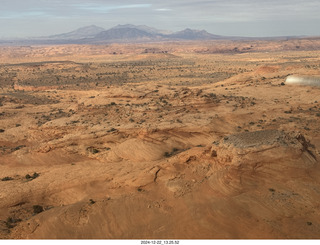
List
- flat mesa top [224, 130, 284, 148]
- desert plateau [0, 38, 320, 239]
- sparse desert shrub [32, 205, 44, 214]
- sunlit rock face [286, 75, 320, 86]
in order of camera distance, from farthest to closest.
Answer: sunlit rock face [286, 75, 320, 86] < flat mesa top [224, 130, 284, 148] < sparse desert shrub [32, 205, 44, 214] < desert plateau [0, 38, 320, 239]

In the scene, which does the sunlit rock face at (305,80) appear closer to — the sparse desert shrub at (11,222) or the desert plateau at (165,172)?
the desert plateau at (165,172)

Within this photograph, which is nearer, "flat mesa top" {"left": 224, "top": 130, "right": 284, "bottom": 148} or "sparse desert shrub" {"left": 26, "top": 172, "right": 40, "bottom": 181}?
"flat mesa top" {"left": 224, "top": 130, "right": 284, "bottom": 148}

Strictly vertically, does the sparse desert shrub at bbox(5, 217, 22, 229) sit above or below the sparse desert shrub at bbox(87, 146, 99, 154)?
below

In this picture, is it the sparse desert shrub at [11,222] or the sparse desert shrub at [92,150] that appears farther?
the sparse desert shrub at [92,150]

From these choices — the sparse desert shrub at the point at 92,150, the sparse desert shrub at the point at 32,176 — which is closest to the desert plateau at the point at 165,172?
the sparse desert shrub at the point at 92,150

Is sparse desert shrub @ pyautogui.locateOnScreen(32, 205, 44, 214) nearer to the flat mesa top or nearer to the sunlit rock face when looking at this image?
the flat mesa top

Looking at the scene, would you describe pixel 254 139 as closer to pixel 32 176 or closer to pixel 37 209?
pixel 37 209

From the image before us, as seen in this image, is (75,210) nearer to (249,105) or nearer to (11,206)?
(11,206)

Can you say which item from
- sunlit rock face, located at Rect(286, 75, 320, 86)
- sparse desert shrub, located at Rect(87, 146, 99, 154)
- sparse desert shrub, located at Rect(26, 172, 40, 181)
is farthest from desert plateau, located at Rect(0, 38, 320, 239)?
sunlit rock face, located at Rect(286, 75, 320, 86)

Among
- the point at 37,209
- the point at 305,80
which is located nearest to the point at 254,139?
the point at 37,209

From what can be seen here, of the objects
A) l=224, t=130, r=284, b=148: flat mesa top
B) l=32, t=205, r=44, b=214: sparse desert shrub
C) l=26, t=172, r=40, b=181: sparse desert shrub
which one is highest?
l=224, t=130, r=284, b=148: flat mesa top
